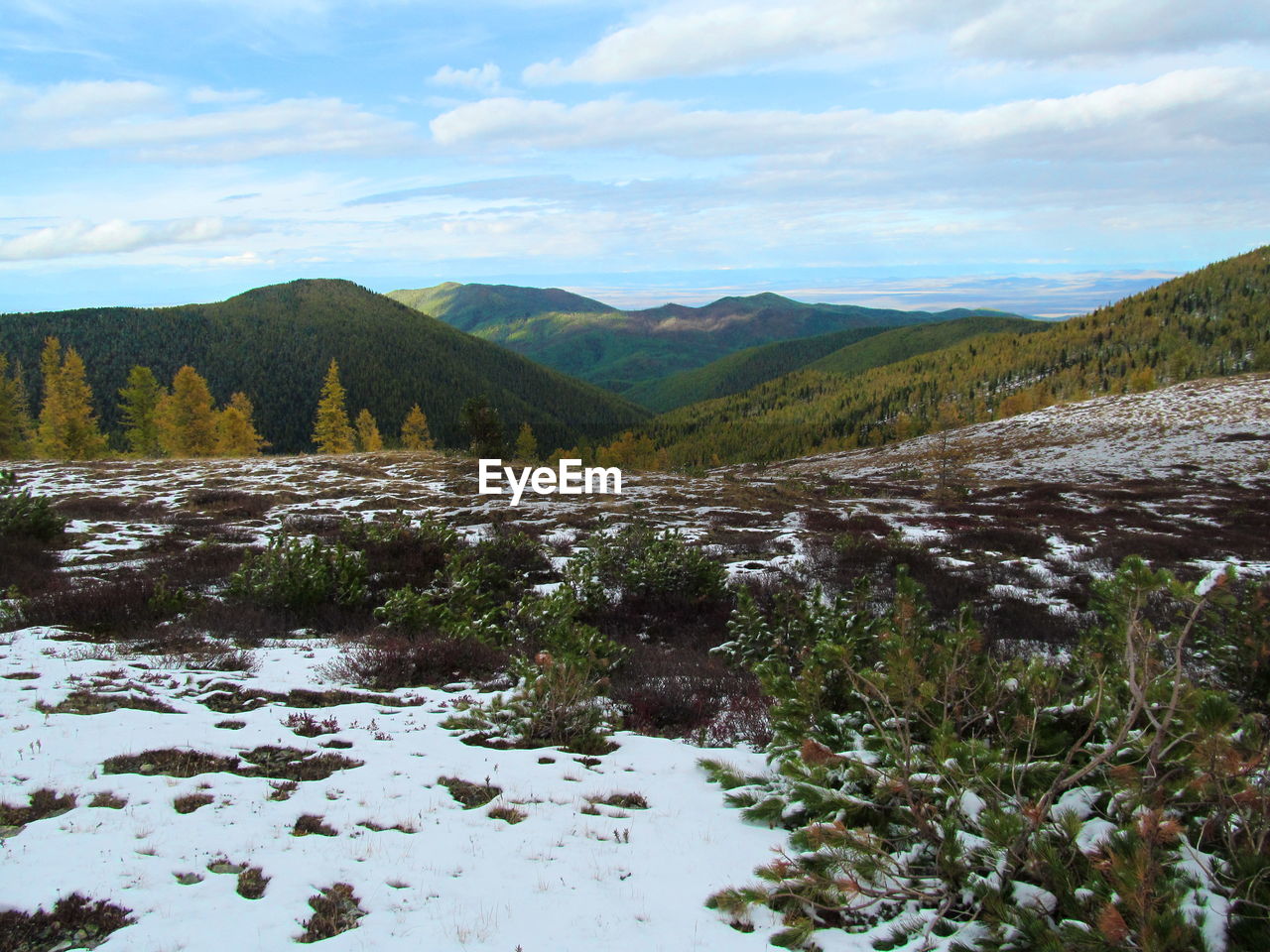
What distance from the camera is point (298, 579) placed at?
12.0m

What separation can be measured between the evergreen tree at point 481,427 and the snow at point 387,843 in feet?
143

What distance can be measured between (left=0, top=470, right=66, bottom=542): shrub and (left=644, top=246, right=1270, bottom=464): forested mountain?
4183 inches

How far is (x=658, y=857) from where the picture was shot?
462cm

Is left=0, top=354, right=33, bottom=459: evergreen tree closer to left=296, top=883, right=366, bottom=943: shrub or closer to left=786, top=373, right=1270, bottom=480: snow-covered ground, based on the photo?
left=296, top=883, right=366, bottom=943: shrub

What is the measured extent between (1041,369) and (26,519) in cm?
17206

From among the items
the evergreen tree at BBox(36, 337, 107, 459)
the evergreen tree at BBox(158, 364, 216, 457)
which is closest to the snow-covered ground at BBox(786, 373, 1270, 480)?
the evergreen tree at BBox(158, 364, 216, 457)

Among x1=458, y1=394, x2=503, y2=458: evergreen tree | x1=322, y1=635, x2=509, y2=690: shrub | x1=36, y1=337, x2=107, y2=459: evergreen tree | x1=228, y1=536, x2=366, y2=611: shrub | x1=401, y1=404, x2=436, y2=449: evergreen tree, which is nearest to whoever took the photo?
x1=322, y1=635, x2=509, y2=690: shrub

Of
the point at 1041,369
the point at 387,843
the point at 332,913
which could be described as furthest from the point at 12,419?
the point at 1041,369

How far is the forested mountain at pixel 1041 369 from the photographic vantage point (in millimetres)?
115375

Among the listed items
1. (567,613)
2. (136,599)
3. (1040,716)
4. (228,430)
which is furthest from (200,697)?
(228,430)

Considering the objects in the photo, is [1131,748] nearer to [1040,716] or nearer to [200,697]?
[1040,716]

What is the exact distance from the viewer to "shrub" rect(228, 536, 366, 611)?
11914 millimetres

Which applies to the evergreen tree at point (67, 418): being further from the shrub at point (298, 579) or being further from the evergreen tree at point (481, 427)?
the shrub at point (298, 579)

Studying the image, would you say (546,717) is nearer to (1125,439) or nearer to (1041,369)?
(1125,439)
